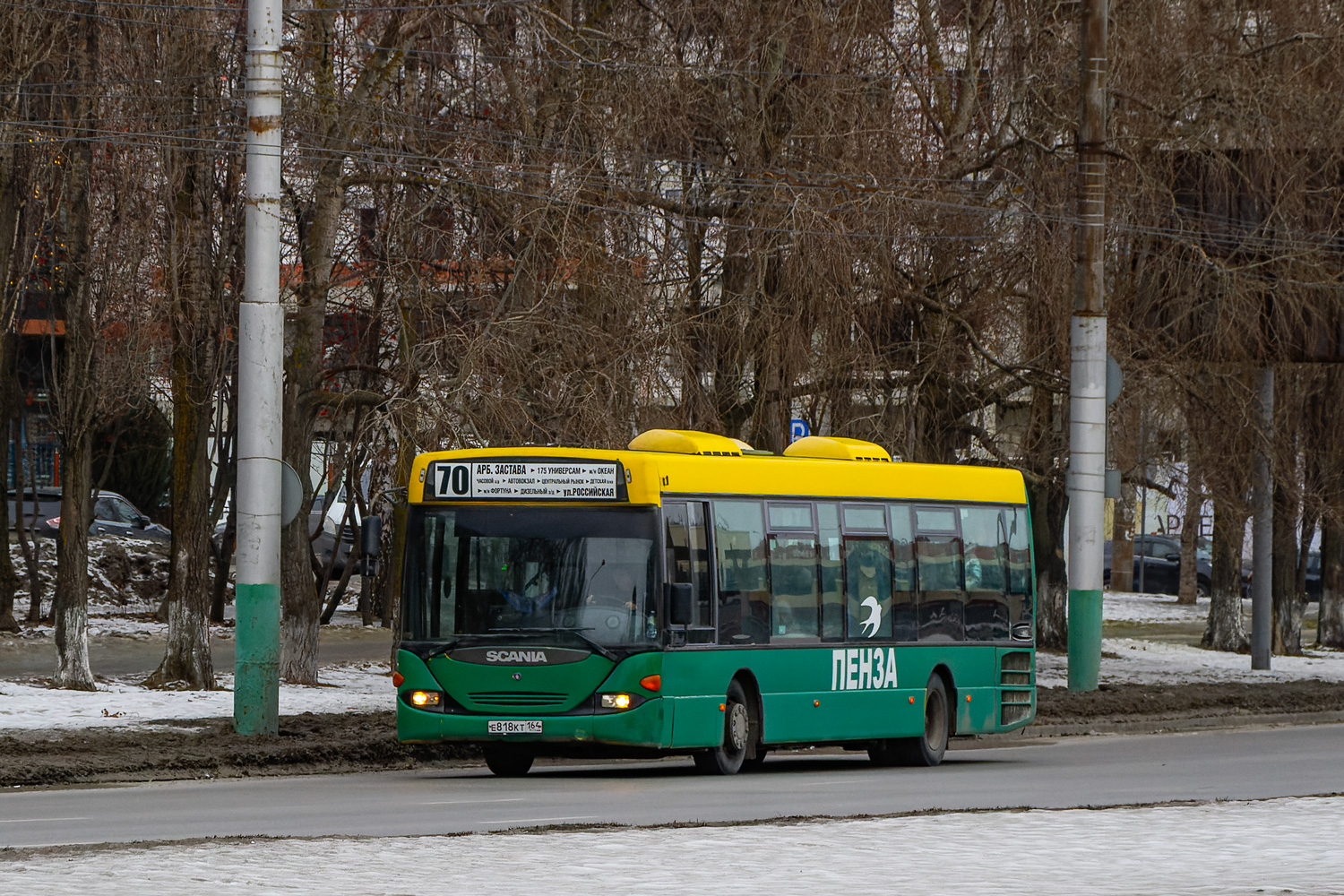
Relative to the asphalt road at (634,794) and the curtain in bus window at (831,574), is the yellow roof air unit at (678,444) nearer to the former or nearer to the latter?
the curtain in bus window at (831,574)

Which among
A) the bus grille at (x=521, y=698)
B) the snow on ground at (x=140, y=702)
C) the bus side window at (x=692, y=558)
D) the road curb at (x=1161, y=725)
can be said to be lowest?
the road curb at (x=1161, y=725)

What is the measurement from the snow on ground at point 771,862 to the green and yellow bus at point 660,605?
493 cm

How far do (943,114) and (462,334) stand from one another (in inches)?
304

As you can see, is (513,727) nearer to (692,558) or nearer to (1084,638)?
(692,558)

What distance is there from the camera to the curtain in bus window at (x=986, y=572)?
21.7 meters

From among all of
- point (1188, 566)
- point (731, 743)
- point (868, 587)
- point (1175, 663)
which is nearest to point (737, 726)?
point (731, 743)

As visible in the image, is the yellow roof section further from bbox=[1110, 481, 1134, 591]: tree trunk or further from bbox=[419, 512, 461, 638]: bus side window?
bbox=[1110, 481, 1134, 591]: tree trunk

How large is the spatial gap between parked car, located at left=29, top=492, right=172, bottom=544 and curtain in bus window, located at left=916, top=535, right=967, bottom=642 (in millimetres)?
25989

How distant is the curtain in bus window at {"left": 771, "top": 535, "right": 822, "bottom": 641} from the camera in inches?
760

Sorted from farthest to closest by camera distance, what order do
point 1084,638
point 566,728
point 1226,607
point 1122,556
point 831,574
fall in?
point 1122,556 → point 1226,607 → point 1084,638 → point 831,574 → point 566,728

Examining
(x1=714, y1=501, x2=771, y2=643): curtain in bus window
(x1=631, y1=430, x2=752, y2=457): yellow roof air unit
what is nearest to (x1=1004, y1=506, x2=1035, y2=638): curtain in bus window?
(x1=714, y1=501, x2=771, y2=643): curtain in bus window

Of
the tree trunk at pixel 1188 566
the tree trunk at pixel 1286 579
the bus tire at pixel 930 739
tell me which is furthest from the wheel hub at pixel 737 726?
the tree trunk at pixel 1188 566

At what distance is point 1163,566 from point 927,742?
1679 inches

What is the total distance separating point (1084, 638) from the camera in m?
27.7
